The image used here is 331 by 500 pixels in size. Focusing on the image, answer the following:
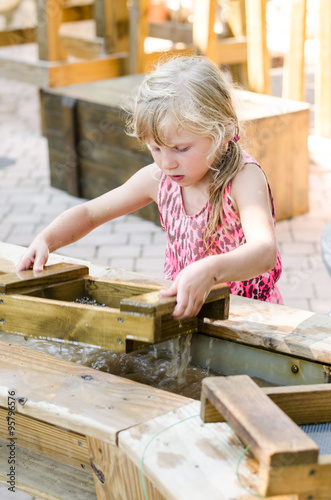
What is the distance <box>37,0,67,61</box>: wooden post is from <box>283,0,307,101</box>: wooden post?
1.83m

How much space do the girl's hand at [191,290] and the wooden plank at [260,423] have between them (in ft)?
0.94

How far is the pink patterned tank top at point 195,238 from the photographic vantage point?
6.97 ft

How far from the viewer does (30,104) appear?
27.5ft

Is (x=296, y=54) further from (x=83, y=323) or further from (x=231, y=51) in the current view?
(x=83, y=323)

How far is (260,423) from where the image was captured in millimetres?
1100

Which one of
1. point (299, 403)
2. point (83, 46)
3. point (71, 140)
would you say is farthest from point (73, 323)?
point (83, 46)

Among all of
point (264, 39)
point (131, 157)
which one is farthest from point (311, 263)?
point (264, 39)

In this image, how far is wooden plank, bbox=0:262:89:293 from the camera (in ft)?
5.71

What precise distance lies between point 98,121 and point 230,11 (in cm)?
243

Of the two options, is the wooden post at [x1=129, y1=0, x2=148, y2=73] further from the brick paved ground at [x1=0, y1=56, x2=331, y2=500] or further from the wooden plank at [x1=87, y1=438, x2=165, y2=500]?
the wooden plank at [x1=87, y1=438, x2=165, y2=500]

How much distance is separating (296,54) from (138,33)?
131 centimetres

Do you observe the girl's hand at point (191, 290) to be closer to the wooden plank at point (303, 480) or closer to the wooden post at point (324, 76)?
the wooden plank at point (303, 480)

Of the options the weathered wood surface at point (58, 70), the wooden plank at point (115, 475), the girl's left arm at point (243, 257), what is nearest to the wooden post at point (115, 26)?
the weathered wood surface at point (58, 70)

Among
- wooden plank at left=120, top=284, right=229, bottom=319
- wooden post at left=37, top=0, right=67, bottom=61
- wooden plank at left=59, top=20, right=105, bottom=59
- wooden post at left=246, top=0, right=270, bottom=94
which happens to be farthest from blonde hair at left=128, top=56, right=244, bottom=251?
wooden plank at left=59, top=20, right=105, bottom=59
